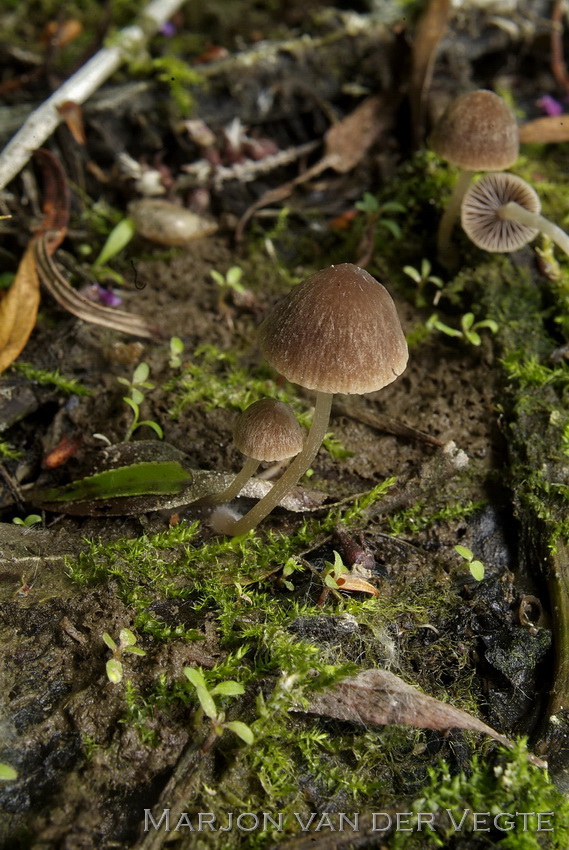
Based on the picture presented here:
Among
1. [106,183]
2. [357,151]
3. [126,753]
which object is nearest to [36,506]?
[126,753]

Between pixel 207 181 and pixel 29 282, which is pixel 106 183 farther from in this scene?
pixel 29 282

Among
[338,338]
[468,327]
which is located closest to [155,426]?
[338,338]

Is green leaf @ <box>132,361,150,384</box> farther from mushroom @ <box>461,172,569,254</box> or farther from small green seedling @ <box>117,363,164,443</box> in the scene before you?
mushroom @ <box>461,172,569,254</box>

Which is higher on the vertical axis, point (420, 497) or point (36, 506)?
point (36, 506)

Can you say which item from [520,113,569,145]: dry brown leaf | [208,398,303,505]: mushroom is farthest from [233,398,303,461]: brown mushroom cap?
[520,113,569,145]: dry brown leaf

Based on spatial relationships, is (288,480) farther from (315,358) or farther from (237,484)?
(315,358)

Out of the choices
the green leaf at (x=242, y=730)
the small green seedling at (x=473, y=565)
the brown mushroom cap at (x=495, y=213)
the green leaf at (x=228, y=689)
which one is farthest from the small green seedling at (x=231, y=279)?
the green leaf at (x=242, y=730)
